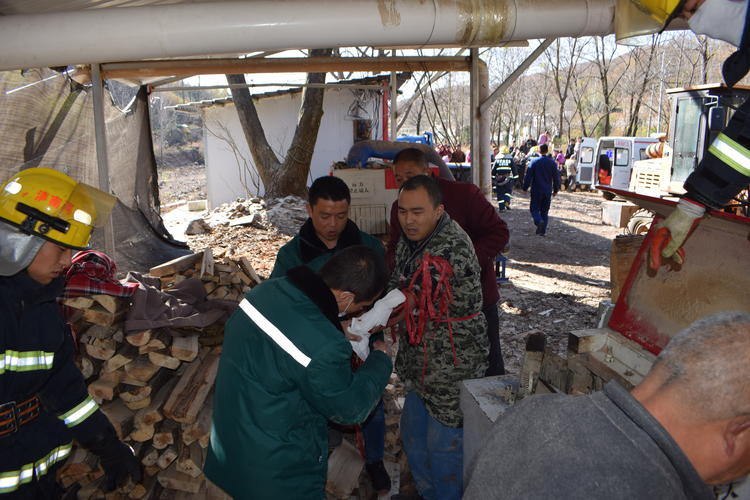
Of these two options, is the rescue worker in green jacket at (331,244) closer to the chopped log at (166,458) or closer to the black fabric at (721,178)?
the chopped log at (166,458)

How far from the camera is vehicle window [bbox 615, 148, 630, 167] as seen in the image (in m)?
16.9

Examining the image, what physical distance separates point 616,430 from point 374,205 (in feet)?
20.3

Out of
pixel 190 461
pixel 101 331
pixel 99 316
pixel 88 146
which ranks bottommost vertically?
pixel 190 461

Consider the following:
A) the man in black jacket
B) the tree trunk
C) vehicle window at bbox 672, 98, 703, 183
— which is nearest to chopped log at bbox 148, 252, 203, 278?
the man in black jacket

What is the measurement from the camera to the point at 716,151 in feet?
5.62

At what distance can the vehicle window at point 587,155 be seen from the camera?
1936 cm

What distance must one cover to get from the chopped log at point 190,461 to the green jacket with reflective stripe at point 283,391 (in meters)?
1.25

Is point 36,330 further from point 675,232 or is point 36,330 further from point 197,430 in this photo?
point 675,232

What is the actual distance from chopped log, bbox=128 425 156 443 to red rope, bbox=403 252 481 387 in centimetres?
184

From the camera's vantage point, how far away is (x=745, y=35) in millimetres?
1695

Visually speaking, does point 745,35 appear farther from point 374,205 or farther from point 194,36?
point 374,205

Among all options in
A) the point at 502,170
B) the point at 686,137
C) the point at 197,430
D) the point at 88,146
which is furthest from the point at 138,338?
the point at 502,170

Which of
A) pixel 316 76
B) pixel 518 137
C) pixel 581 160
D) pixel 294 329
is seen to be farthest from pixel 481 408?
pixel 518 137

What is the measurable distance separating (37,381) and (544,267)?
821cm
